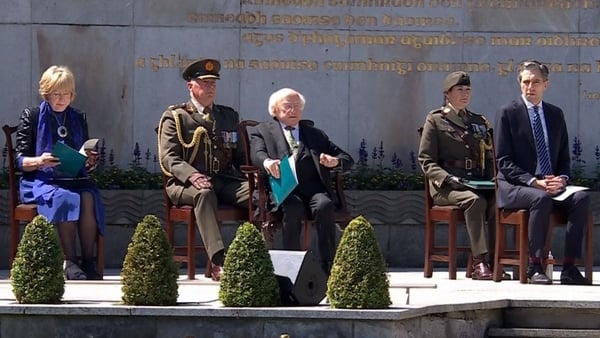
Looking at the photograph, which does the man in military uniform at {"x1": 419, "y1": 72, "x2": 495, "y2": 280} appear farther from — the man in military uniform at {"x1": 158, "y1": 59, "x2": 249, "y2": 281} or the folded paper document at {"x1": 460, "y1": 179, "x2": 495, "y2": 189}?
the man in military uniform at {"x1": 158, "y1": 59, "x2": 249, "y2": 281}

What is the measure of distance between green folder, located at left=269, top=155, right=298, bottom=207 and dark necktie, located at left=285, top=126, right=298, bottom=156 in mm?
267

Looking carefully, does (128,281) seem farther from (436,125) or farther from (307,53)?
(307,53)

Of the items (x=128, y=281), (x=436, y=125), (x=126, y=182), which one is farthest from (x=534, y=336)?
(x=126, y=182)

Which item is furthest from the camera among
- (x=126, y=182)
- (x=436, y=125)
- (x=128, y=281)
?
(x=126, y=182)

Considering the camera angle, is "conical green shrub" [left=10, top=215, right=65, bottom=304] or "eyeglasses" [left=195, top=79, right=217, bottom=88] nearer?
"conical green shrub" [left=10, top=215, right=65, bottom=304]

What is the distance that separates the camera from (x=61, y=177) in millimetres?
12398

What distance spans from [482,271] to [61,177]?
3.12 m

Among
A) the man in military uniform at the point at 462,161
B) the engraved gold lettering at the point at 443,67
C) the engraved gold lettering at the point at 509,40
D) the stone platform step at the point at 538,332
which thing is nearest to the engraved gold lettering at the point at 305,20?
the engraved gold lettering at the point at 443,67

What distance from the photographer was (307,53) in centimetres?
1482

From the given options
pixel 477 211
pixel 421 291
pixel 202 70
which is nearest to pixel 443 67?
pixel 477 211

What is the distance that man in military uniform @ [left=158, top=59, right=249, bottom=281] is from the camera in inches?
485

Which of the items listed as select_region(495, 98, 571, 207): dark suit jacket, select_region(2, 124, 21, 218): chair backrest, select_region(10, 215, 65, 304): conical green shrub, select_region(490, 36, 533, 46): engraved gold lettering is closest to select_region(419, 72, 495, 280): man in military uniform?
select_region(495, 98, 571, 207): dark suit jacket

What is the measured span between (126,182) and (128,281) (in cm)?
468

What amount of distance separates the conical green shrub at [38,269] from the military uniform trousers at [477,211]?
3.83 meters
